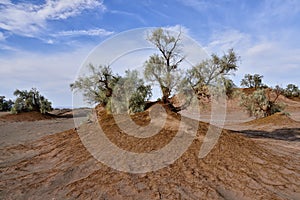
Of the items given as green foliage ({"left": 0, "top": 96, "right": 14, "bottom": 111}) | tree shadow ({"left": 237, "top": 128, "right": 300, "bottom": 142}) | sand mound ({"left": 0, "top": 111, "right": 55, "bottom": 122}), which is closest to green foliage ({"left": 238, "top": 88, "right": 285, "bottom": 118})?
tree shadow ({"left": 237, "top": 128, "right": 300, "bottom": 142})

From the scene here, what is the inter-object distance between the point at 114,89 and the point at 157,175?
7.38 metres

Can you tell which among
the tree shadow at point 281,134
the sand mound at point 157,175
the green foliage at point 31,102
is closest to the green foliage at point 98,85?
the sand mound at point 157,175

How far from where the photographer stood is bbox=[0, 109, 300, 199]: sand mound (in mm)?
5766

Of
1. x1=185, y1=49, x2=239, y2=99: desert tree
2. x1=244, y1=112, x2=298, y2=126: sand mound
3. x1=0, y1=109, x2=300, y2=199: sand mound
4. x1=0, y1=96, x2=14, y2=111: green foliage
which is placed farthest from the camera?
x1=0, y1=96, x2=14, y2=111: green foliage

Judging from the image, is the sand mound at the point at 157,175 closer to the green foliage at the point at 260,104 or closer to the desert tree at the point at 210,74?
the desert tree at the point at 210,74

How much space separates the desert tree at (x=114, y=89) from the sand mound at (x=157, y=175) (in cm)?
311

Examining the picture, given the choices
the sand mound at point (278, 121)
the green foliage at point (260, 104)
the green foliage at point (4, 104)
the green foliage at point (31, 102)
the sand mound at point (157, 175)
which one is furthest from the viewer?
the green foliage at point (4, 104)

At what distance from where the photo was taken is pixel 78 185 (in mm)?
6117

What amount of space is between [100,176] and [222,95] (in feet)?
28.4

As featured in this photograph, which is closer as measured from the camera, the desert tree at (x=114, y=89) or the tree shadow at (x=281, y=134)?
the desert tree at (x=114, y=89)

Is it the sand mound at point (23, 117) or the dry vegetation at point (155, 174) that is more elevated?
the sand mound at point (23, 117)

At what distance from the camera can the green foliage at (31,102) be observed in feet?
107

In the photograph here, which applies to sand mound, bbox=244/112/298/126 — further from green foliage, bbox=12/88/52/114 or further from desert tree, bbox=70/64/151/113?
green foliage, bbox=12/88/52/114

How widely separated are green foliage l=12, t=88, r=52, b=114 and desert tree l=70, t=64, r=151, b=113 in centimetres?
2298
